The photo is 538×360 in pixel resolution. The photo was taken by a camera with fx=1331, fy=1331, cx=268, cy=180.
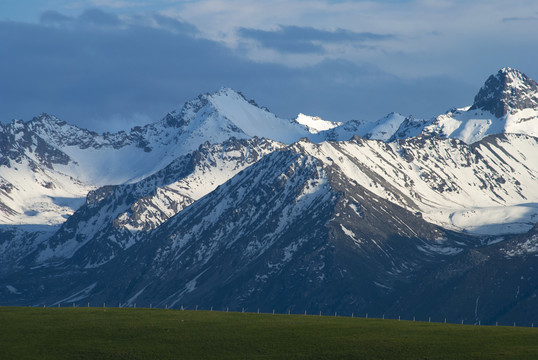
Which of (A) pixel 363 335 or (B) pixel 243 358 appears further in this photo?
(A) pixel 363 335

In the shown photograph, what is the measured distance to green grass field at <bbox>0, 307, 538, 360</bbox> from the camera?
167625 mm

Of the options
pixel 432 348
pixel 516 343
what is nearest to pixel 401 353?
pixel 432 348

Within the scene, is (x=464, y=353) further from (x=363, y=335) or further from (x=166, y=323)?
(x=166, y=323)

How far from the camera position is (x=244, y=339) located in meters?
178

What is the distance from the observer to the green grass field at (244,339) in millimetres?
167625

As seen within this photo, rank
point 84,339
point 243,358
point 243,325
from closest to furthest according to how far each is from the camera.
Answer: point 243,358 → point 84,339 → point 243,325

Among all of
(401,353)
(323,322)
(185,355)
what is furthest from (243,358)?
(323,322)

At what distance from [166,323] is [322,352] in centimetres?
3211

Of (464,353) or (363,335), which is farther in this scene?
(363,335)

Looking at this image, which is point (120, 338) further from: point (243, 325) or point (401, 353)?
point (401, 353)

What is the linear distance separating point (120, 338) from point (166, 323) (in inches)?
578

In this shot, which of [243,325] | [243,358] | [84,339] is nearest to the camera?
[243,358]

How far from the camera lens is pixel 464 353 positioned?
551 feet

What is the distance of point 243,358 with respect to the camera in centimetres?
16638
